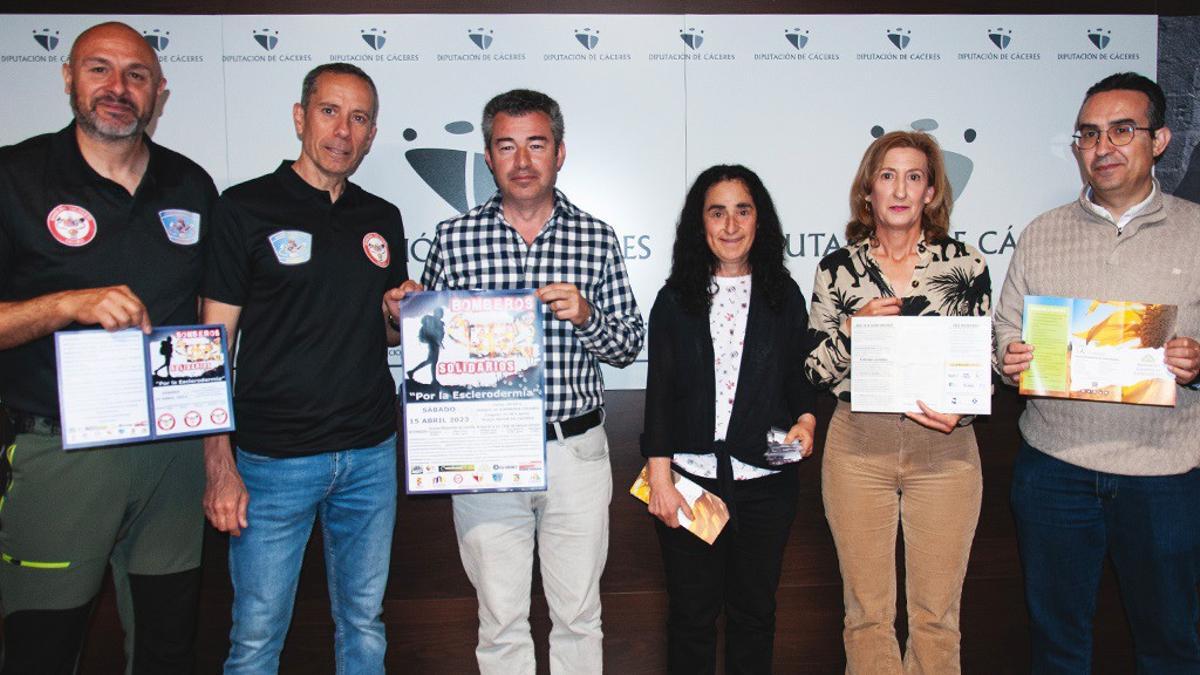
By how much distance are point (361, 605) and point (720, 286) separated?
1.59 metres

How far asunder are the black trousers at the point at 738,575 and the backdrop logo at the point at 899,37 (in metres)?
1.96

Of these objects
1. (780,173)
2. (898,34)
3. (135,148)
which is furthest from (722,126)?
(135,148)

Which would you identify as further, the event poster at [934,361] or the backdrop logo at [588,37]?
the backdrop logo at [588,37]

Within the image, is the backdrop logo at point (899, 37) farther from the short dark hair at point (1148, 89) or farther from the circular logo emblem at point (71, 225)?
the circular logo emblem at point (71, 225)

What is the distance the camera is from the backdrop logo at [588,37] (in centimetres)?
306

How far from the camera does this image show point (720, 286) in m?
2.49

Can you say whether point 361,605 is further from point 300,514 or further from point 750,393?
point 750,393

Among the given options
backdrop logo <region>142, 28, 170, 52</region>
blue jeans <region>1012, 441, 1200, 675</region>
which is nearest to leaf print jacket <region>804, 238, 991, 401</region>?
blue jeans <region>1012, 441, 1200, 675</region>

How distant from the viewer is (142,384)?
6.64ft

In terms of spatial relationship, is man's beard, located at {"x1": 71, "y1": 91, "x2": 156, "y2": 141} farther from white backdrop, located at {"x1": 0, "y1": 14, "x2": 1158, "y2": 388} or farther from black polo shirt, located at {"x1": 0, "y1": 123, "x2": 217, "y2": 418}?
white backdrop, located at {"x1": 0, "y1": 14, "x2": 1158, "y2": 388}

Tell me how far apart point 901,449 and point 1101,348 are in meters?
0.65

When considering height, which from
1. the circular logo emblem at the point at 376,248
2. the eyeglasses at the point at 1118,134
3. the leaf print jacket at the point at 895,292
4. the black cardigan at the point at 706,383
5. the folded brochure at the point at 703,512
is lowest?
the folded brochure at the point at 703,512

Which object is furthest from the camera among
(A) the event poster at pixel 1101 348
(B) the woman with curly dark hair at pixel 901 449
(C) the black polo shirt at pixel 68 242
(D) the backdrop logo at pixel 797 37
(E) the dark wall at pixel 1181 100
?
(E) the dark wall at pixel 1181 100

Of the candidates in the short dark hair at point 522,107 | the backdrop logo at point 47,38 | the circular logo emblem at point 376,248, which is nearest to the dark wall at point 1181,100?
the short dark hair at point 522,107
